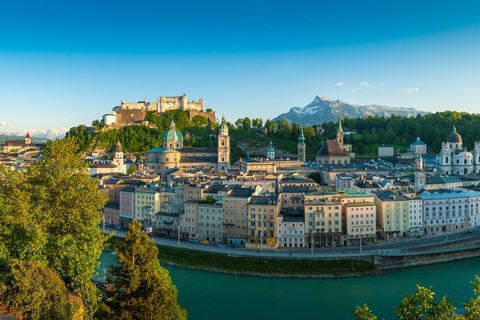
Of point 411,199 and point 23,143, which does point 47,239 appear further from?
point 23,143

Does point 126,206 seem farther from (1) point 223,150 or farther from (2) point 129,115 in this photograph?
(2) point 129,115

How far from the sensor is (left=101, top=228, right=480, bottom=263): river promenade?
21.8 meters

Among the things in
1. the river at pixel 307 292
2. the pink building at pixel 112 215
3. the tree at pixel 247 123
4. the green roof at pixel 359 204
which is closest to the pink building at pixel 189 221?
the river at pixel 307 292

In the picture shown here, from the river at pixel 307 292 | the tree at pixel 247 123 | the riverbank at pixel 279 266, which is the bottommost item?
the river at pixel 307 292

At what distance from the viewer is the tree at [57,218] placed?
1074 cm

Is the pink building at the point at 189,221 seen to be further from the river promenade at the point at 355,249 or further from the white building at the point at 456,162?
the white building at the point at 456,162

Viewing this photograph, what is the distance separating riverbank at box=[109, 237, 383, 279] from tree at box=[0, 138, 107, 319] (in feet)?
29.3

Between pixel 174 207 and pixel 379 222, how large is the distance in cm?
1318

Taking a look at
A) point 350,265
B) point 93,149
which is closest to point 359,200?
point 350,265

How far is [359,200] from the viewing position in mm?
25188

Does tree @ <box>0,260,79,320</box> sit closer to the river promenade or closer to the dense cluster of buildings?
the river promenade

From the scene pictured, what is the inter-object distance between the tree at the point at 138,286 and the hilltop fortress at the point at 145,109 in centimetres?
5396

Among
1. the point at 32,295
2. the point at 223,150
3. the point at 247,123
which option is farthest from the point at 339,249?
the point at 247,123

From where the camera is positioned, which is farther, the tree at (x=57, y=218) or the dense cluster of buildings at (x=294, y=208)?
the dense cluster of buildings at (x=294, y=208)
